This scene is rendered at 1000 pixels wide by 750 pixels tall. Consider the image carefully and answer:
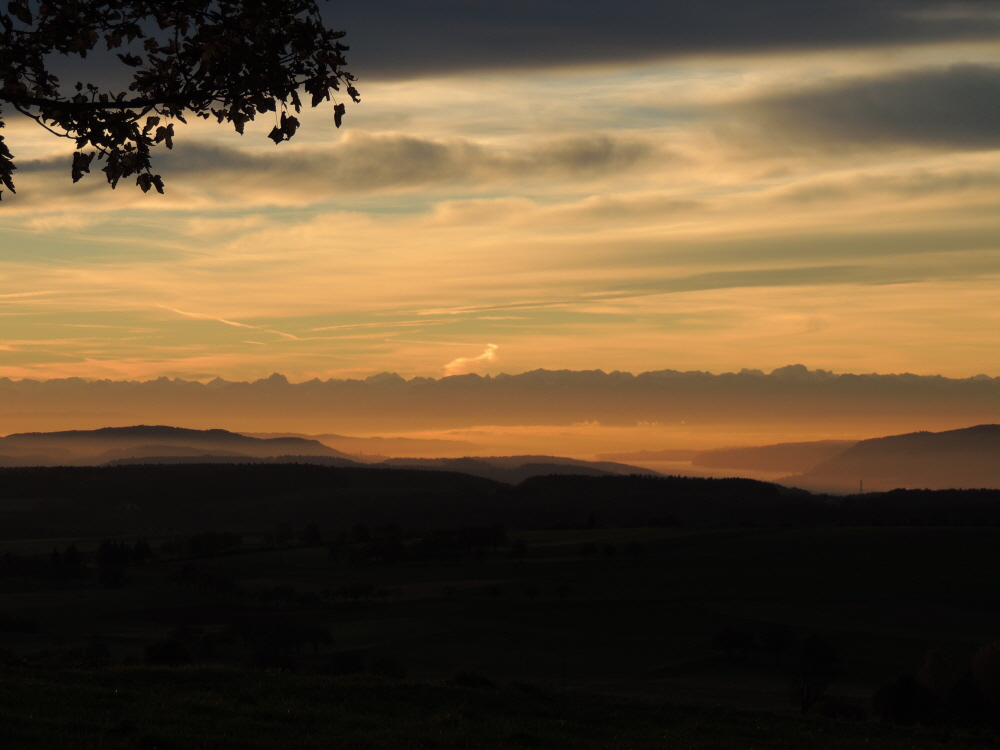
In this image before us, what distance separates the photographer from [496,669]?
284 feet

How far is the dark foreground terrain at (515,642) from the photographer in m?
23.0

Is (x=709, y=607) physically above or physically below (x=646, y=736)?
below

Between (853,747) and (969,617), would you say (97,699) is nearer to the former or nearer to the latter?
(853,747)

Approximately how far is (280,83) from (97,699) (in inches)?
601

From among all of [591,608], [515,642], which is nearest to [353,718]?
[515,642]

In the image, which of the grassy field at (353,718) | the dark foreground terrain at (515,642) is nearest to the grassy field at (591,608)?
the dark foreground terrain at (515,642)

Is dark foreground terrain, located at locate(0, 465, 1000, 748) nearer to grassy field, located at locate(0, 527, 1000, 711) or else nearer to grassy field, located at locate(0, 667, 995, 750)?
grassy field, located at locate(0, 667, 995, 750)

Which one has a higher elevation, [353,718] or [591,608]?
[353,718]

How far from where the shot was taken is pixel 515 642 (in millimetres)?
101625

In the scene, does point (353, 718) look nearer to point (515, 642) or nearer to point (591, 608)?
point (515, 642)

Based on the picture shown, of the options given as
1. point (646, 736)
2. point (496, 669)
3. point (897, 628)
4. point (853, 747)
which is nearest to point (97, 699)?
point (646, 736)

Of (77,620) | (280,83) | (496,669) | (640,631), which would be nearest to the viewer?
(280,83)

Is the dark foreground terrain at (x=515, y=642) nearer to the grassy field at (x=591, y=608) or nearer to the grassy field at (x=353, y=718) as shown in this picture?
the grassy field at (x=353, y=718)

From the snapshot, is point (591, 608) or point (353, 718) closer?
point (353, 718)
